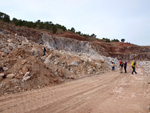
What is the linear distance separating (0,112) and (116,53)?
148ft

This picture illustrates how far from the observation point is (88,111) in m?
3.70

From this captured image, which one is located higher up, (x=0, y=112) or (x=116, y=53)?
(x=116, y=53)

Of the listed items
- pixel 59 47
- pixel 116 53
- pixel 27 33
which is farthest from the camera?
pixel 116 53

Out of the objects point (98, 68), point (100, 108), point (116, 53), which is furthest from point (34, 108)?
point (116, 53)

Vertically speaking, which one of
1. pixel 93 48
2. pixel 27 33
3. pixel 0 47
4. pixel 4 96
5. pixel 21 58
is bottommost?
pixel 4 96

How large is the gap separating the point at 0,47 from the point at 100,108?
30.4 ft

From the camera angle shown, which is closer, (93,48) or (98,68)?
(98,68)

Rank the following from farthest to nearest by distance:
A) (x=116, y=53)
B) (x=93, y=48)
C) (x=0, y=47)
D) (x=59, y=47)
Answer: (x=116, y=53), (x=93, y=48), (x=59, y=47), (x=0, y=47)

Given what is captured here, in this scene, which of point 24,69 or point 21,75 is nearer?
point 21,75

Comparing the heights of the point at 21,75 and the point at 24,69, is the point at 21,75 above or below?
below

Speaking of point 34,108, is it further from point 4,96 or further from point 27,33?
point 27,33

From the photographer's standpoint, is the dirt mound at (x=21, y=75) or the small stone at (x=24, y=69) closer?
the dirt mound at (x=21, y=75)

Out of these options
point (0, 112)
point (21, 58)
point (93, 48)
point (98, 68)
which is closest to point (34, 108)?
point (0, 112)

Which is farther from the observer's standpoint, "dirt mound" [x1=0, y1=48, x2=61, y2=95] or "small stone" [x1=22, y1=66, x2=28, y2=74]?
"small stone" [x1=22, y1=66, x2=28, y2=74]
